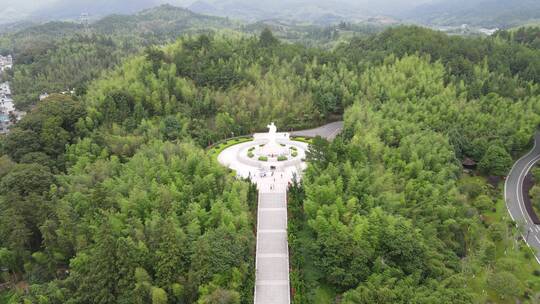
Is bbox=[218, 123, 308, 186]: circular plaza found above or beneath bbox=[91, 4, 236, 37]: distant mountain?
beneath

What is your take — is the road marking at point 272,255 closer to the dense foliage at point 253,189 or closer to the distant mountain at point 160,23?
the dense foliage at point 253,189

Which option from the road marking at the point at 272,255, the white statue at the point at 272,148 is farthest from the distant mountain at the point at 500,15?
the road marking at the point at 272,255

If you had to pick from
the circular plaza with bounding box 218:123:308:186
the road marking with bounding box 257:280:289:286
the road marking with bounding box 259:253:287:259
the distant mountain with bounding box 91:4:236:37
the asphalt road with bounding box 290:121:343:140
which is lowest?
the road marking with bounding box 257:280:289:286

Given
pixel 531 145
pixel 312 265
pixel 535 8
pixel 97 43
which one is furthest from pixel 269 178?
pixel 535 8

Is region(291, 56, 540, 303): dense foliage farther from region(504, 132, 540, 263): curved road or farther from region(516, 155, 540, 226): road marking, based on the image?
region(516, 155, 540, 226): road marking

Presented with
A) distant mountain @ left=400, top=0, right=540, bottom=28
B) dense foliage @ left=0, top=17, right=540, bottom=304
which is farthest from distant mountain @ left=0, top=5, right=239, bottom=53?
distant mountain @ left=400, top=0, right=540, bottom=28
